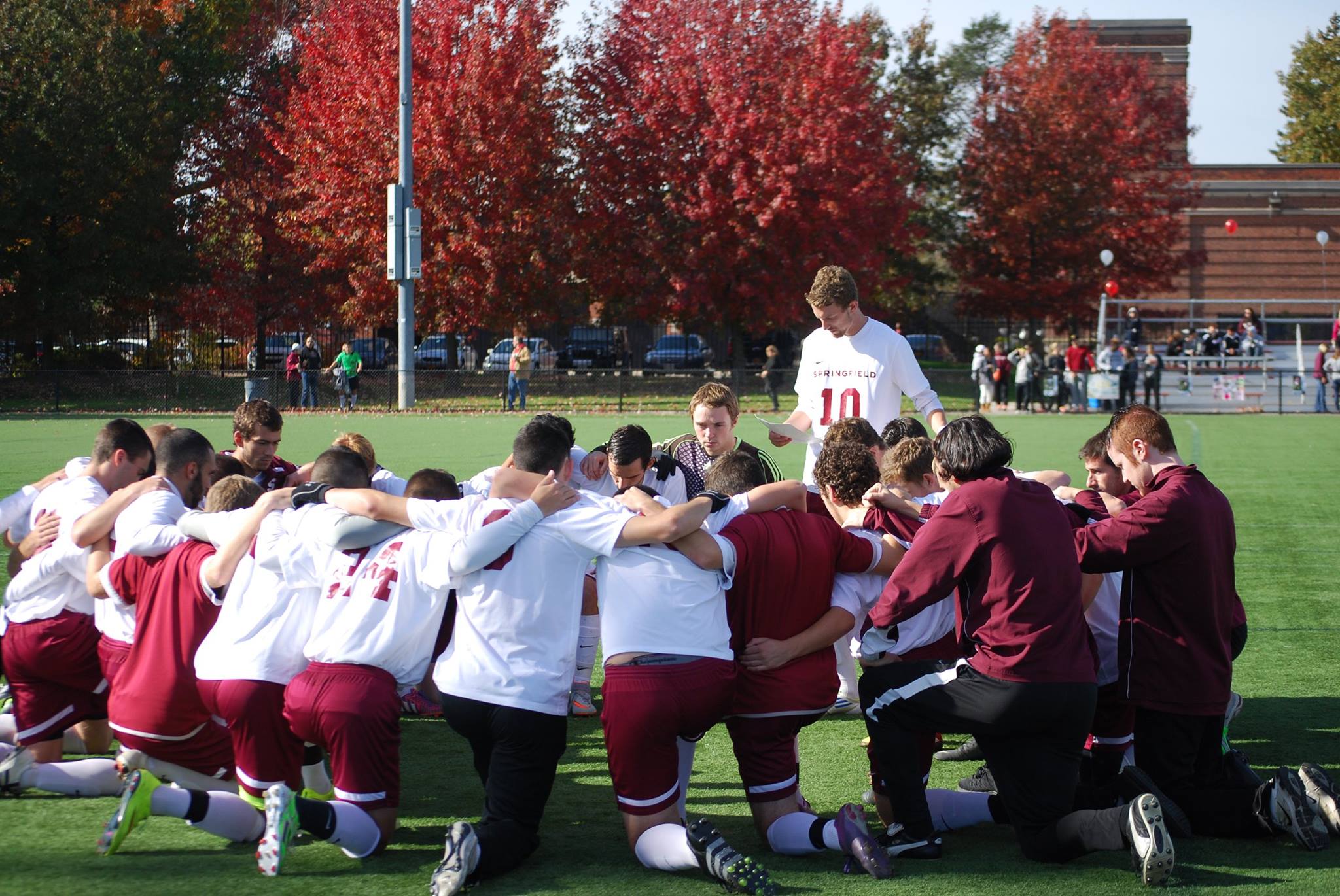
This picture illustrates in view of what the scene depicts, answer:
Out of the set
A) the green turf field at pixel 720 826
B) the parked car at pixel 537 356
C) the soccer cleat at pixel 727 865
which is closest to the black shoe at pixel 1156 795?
the green turf field at pixel 720 826

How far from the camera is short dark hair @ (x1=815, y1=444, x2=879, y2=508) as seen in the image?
17.2 feet

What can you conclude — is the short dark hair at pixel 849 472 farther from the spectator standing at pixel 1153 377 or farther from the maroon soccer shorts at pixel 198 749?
the spectator standing at pixel 1153 377

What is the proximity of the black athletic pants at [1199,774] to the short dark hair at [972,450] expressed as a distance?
119 cm

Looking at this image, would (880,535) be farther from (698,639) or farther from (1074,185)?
(1074,185)

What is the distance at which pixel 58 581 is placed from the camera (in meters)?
5.29

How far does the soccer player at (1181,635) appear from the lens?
467 cm

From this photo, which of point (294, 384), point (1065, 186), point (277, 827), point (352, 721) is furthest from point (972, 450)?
point (1065, 186)

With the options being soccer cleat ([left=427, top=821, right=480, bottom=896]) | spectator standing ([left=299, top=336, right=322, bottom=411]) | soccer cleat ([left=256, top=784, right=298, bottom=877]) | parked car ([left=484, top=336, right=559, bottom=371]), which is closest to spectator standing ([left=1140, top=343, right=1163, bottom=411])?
parked car ([left=484, top=336, right=559, bottom=371])

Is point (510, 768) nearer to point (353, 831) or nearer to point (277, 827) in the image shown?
point (353, 831)

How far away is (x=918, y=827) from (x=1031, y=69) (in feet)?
132

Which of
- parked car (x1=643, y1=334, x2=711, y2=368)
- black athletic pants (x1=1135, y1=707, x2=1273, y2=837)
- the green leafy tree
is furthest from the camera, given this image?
the green leafy tree

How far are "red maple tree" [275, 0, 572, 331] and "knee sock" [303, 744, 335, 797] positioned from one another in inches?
1152

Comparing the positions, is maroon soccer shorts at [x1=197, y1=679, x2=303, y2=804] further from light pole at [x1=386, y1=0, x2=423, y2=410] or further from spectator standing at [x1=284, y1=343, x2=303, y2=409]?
spectator standing at [x1=284, y1=343, x2=303, y2=409]

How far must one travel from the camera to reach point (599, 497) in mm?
4547
